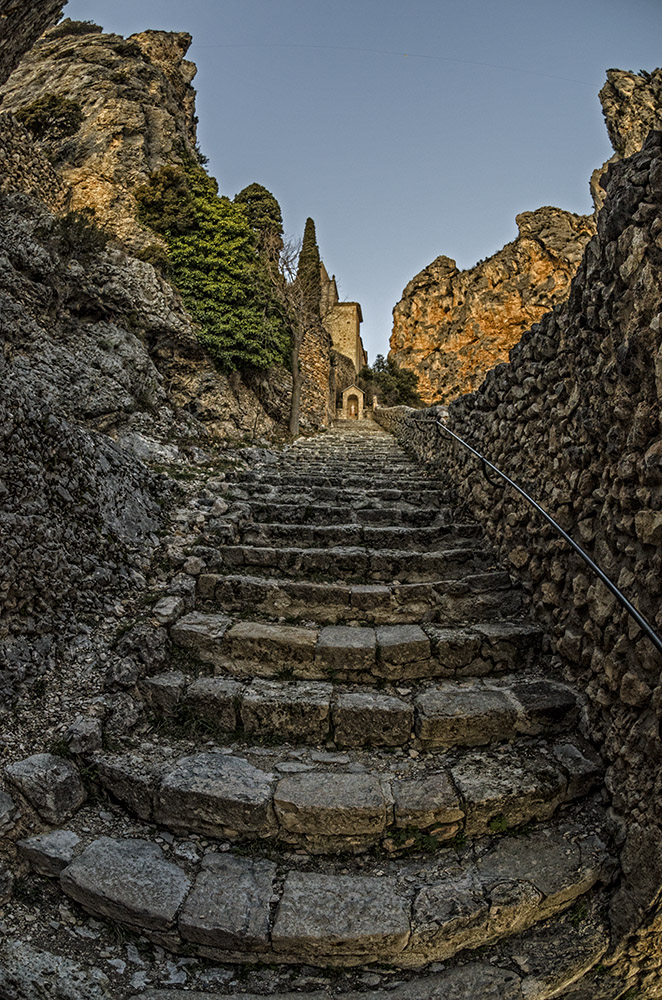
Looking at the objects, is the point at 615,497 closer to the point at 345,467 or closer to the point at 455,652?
the point at 455,652

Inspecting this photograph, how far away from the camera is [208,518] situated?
15.7 feet

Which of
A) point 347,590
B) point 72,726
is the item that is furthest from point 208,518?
point 72,726

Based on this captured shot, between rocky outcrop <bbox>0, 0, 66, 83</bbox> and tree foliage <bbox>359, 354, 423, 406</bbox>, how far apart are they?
29023mm

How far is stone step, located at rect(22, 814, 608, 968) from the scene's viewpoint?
6.53ft

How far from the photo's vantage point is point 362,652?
3.23m

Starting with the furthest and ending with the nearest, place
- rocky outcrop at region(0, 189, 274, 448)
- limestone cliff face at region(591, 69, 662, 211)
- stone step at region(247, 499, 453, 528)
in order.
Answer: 1. limestone cliff face at region(591, 69, 662, 211)
2. stone step at region(247, 499, 453, 528)
3. rocky outcrop at region(0, 189, 274, 448)

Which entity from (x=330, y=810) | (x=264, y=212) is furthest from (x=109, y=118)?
(x=330, y=810)

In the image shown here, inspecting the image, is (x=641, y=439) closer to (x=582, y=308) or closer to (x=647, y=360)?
(x=647, y=360)

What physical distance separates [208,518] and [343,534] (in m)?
1.36

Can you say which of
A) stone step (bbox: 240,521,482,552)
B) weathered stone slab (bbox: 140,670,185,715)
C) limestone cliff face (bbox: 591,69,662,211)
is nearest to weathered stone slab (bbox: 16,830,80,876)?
weathered stone slab (bbox: 140,670,185,715)

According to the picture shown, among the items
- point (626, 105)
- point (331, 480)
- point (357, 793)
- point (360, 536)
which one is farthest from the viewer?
point (626, 105)

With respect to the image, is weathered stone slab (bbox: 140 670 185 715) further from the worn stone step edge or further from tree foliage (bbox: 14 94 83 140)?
tree foliage (bbox: 14 94 83 140)

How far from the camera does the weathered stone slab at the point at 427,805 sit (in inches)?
93.1

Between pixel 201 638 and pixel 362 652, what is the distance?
1.14 meters
